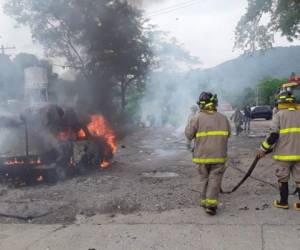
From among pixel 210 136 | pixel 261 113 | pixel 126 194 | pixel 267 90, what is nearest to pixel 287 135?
pixel 210 136

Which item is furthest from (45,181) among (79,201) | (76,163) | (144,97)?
(144,97)

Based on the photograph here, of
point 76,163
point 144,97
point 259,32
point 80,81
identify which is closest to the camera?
point 76,163

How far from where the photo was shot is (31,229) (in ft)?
19.2

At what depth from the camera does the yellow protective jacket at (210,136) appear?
6039mm

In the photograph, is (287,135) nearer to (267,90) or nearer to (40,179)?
(40,179)

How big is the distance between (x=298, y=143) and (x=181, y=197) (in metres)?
2.17

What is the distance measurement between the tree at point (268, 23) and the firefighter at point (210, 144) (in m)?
9.34

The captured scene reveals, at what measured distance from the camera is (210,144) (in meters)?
6.06

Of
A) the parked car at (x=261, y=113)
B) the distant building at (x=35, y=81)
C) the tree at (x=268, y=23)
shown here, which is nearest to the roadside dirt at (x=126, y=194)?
the tree at (x=268, y=23)

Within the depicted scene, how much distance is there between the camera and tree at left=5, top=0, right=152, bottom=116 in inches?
747

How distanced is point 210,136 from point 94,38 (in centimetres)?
1436

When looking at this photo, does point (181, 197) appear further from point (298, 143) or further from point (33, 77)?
point (33, 77)

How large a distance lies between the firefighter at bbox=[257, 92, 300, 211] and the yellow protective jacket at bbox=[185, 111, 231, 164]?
65 centimetres

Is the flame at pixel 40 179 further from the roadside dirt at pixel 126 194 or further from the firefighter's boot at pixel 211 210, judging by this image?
the firefighter's boot at pixel 211 210
